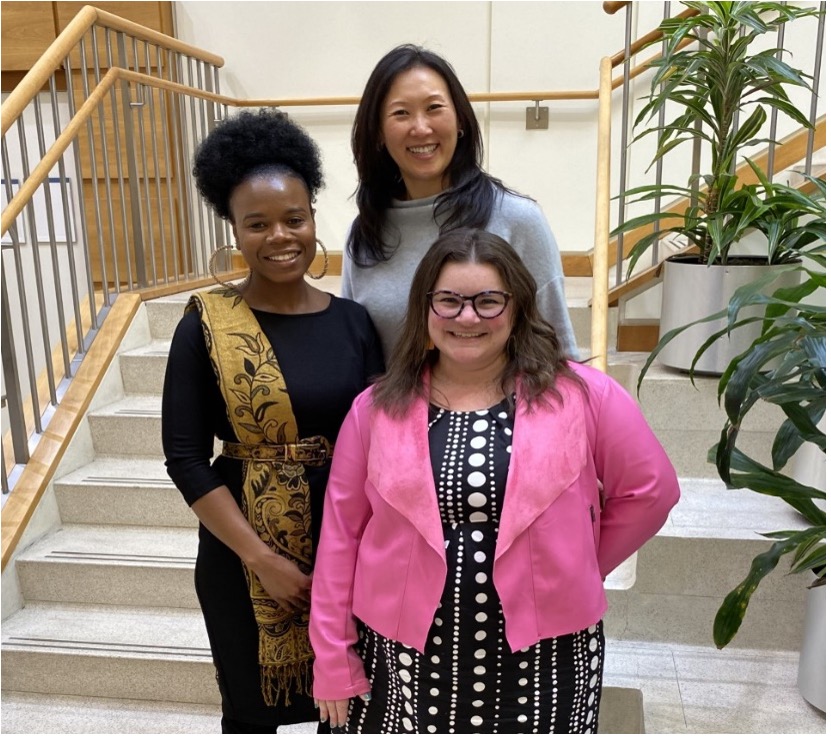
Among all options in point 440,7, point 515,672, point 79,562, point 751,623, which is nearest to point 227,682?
point 515,672

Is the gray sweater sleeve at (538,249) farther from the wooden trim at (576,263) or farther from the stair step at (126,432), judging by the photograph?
the wooden trim at (576,263)

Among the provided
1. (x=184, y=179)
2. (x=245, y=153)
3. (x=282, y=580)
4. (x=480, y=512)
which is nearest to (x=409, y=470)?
(x=480, y=512)

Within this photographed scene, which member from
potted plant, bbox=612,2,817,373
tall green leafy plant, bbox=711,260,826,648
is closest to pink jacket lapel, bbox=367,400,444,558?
tall green leafy plant, bbox=711,260,826,648

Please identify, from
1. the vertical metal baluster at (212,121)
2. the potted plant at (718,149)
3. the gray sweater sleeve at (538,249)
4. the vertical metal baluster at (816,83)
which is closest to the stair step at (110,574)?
the gray sweater sleeve at (538,249)

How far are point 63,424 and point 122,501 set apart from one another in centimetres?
41

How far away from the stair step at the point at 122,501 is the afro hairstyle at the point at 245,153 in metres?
1.59

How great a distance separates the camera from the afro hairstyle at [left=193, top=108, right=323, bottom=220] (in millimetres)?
1198

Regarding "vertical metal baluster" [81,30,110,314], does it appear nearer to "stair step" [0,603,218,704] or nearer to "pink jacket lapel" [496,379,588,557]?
"stair step" [0,603,218,704]

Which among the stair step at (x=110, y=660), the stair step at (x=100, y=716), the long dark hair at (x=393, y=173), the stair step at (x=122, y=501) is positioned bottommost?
the stair step at (x=100, y=716)

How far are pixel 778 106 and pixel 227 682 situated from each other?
244 centimetres

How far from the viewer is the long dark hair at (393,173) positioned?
1.26m

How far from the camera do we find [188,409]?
3.84ft

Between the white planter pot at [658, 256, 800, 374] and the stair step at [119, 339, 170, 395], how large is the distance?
210cm

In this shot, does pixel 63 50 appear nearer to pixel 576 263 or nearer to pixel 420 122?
pixel 420 122
